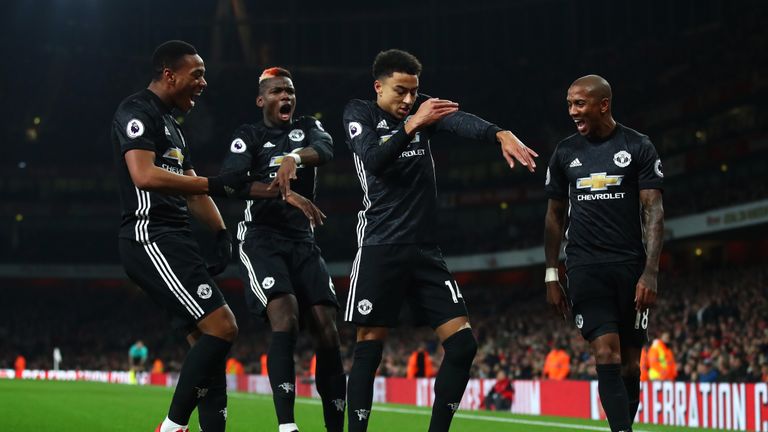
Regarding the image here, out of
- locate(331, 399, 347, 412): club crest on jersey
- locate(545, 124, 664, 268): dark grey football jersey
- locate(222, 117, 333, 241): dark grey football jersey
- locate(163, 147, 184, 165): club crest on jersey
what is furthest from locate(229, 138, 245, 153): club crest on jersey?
locate(545, 124, 664, 268): dark grey football jersey

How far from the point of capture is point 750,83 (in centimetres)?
3328

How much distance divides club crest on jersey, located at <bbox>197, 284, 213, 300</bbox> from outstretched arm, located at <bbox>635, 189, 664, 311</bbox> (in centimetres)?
267

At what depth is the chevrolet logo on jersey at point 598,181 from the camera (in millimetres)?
6809

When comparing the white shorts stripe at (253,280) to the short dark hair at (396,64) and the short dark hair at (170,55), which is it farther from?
the short dark hair at (396,64)

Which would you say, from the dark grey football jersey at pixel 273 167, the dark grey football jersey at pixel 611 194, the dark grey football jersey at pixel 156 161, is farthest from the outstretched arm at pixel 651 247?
the dark grey football jersey at pixel 156 161

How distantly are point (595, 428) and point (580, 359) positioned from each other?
13441mm

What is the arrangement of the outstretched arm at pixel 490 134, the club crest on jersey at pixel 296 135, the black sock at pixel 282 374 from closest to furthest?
1. the outstretched arm at pixel 490 134
2. the black sock at pixel 282 374
3. the club crest on jersey at pixel 296 135

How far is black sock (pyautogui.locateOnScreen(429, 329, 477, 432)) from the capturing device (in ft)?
19.6

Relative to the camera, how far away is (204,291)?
228 inches

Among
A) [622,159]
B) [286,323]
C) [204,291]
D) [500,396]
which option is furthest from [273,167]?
[500,396]

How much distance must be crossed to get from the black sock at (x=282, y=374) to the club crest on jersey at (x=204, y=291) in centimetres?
113

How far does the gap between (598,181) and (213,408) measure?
2848 millimetres

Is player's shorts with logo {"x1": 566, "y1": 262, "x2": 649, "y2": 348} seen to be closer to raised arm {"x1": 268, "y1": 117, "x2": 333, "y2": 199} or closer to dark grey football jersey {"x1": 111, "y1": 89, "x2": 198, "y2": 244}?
raised arm {"x1": 268, "y1": 117, "x2": 333, "y2": 199}

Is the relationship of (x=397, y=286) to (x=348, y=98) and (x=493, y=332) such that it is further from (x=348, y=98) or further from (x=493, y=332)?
(x=348, y=98)
